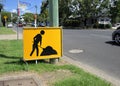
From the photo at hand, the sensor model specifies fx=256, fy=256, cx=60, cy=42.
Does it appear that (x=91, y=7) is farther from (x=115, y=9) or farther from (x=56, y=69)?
(x=56, y=69)

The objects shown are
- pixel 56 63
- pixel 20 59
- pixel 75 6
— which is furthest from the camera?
pixel 75 6

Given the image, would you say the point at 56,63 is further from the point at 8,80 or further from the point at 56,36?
the point at 8,80

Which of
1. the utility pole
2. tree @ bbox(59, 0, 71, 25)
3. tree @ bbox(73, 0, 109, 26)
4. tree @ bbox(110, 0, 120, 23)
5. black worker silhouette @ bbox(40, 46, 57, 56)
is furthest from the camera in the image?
tree @ bbox(59, 0, 71, 25)

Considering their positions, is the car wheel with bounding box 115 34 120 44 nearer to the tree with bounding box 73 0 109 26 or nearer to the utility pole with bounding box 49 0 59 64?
the utility pole with bounding box 49 0 59 64

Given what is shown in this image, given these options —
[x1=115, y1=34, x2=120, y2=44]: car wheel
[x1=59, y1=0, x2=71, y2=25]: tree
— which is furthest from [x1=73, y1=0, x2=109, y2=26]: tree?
[x1=115, y1=34, x2=120, y2=44]: car wheel

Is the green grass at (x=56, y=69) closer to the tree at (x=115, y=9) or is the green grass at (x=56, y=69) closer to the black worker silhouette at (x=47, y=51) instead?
the black worker silhouette at (x=47, y=51)

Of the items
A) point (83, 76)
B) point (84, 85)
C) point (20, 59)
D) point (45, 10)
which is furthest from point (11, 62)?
point (45, 10)

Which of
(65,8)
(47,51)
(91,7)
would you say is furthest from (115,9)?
(47,51)

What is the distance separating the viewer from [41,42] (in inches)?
326

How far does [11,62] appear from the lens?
8.77 meters

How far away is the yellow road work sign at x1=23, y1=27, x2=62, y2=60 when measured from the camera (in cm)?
809

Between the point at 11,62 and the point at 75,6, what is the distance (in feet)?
159

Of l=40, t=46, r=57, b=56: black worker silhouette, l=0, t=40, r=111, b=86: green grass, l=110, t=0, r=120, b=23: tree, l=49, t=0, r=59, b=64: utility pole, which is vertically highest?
l=110, t=0, r=120, b=23: tree

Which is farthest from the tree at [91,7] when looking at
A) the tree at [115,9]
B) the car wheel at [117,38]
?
the car wheel at [117,38]
